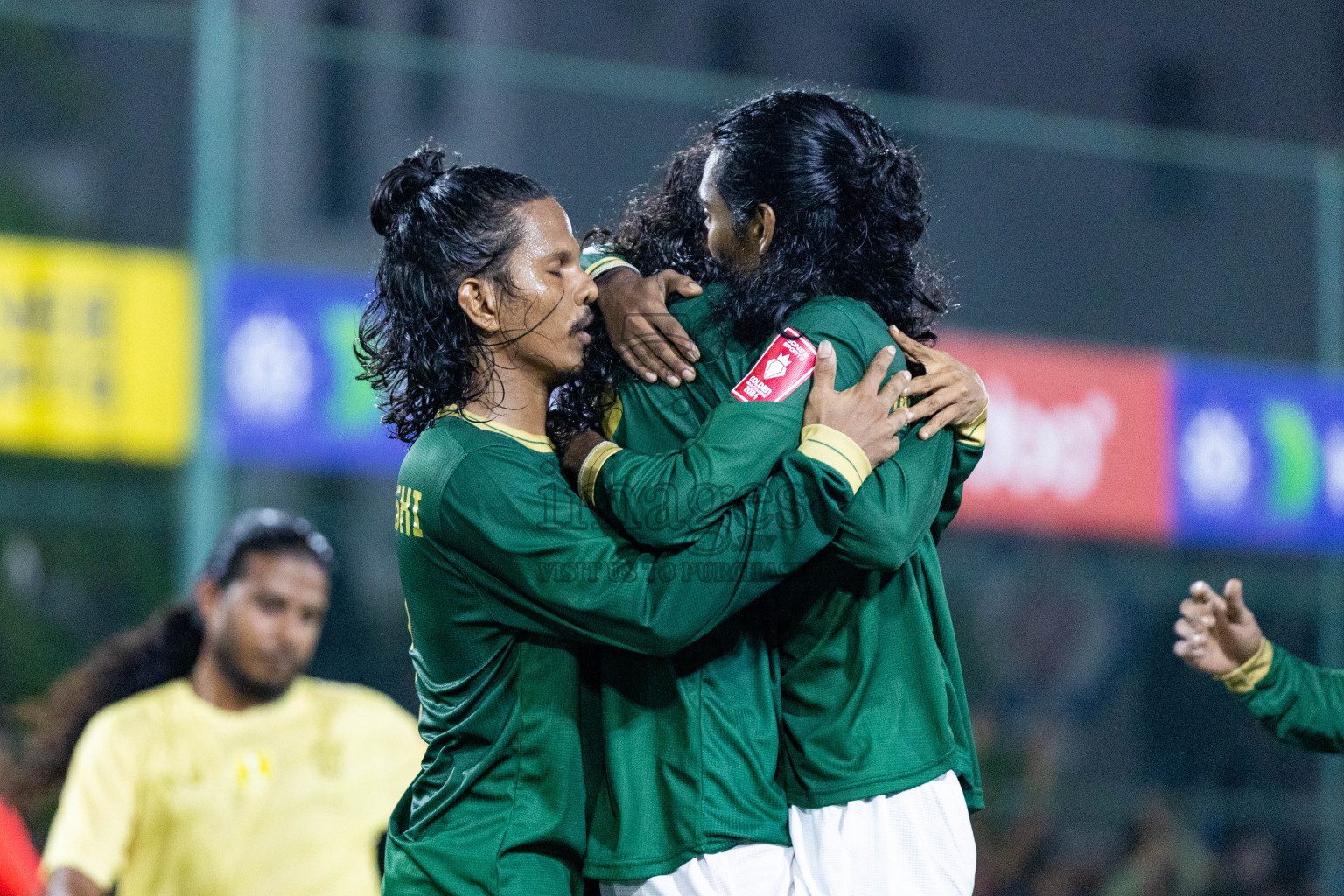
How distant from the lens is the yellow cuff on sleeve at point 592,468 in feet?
7.33

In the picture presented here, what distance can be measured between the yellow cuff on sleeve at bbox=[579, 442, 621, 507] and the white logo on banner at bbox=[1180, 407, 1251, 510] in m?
6.33

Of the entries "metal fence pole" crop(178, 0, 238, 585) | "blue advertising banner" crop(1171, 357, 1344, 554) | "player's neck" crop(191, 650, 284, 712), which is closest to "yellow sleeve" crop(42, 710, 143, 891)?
"player's neck" crop(191, 650, 284, 712)

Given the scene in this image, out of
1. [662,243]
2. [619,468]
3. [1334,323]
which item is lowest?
[619,468]

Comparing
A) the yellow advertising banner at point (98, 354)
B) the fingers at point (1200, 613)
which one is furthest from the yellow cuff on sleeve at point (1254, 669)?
the yellow advertising banner at point (98, 354)

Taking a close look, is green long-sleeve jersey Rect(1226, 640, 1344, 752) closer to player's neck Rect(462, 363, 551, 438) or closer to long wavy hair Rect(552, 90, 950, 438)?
long wavy hair Rect(552, 90, 950, 438)

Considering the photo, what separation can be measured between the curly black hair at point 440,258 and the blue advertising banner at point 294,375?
4122mm

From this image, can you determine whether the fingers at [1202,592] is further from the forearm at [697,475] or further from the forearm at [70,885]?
the forearm at [70,885]

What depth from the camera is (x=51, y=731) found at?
4578 mm

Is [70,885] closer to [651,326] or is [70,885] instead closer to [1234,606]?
[651,326]

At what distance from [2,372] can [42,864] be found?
2759 millimetres

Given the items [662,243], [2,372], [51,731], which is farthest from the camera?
[2,372]

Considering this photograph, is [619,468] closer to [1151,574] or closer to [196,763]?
[196,763]

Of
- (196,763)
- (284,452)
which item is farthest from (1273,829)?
(196,763)

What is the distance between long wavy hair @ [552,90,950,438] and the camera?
2309 mm
